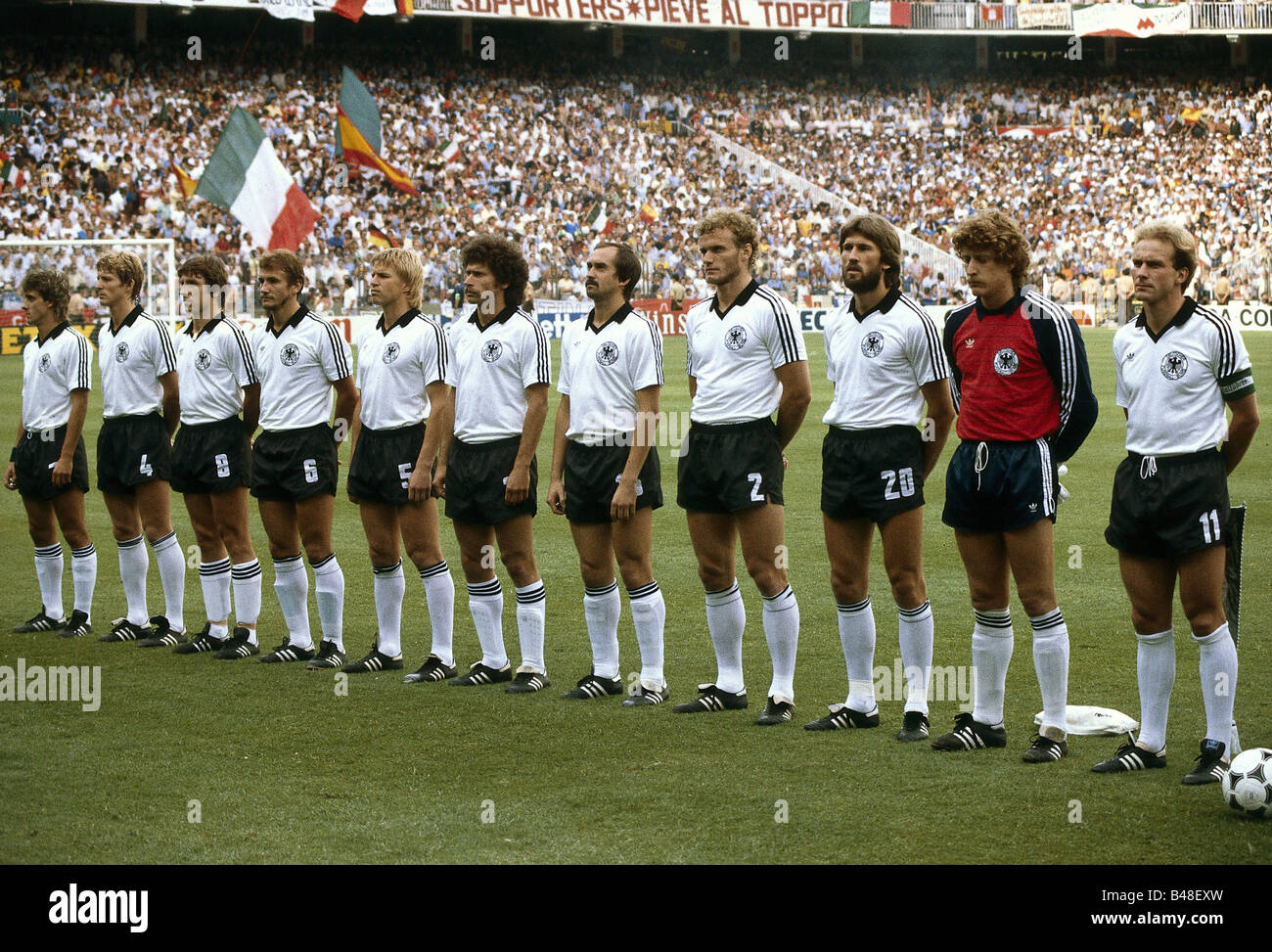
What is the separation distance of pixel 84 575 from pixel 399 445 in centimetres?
247

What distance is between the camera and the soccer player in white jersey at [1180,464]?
5.21 metres

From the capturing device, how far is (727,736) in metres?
6.07

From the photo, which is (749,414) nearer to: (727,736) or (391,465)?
(727,736)

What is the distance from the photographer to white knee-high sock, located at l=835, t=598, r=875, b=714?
6176 millimetres

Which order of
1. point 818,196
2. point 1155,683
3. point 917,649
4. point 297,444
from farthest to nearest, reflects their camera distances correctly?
point 818,196, point 297,444, point 917,649, point 1155,683

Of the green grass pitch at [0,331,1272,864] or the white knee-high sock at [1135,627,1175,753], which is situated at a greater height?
the white knee-high sock at [1135,627,1175,753]

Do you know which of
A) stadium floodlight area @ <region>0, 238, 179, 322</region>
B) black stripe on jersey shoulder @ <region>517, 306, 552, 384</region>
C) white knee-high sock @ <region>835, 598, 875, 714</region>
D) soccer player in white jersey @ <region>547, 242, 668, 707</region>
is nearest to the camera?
white knee-high sock @ <region>835, 598, 875, 714</region>

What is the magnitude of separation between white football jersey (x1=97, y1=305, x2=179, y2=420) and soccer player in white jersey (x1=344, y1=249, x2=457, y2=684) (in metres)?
1.41

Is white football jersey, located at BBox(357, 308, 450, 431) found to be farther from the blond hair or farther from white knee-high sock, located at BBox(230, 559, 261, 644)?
white knee-high sock, located at BBox(230, 559, 261, 644)

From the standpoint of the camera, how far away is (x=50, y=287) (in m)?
8.52

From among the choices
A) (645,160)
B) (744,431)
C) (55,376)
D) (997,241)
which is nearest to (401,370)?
(744,431)

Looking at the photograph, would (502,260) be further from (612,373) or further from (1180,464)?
(1180,464)

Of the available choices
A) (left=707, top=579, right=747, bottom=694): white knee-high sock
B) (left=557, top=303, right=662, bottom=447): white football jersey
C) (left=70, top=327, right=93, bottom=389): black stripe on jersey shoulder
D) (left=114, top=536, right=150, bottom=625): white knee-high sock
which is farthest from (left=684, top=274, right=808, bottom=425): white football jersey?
(left=70, top=327, right=93, bottom=389): black stripe on jersey shoulder

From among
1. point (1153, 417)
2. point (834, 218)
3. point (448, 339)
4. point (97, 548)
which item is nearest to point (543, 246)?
point (834, 218)
